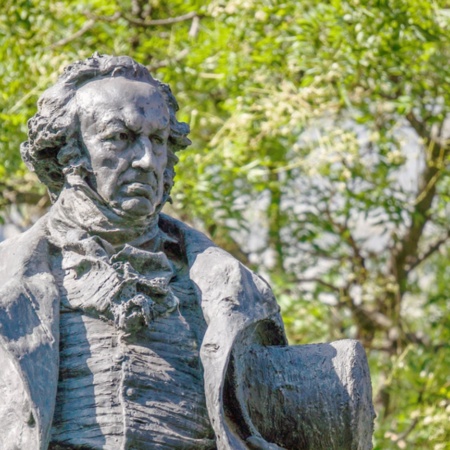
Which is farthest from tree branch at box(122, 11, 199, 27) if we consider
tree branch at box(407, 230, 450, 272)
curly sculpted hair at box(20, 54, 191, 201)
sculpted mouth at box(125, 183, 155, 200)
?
sculpted mouth at box(125, 183, 155, 200)

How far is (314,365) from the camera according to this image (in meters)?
6.10

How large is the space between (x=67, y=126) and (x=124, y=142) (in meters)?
0.22

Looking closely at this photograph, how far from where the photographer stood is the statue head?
20.1ft

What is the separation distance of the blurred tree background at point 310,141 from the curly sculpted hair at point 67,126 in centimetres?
594

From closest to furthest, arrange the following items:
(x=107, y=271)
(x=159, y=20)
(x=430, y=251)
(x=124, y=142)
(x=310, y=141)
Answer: (x=107, y=271) < (x=124, y=142) < (x=310, y=141) < (x=159, y=20) < (x=430, y=251)

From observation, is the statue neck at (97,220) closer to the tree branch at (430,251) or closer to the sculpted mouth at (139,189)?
the sculpted mouth at (139,189)

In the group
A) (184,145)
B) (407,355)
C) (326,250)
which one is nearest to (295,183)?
(326,250)

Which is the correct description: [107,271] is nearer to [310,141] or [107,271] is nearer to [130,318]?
[130,318]

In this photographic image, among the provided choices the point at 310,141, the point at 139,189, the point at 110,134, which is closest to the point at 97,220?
the point at 139,189

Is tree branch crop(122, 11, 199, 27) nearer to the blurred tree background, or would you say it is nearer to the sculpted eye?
the blurred tree background

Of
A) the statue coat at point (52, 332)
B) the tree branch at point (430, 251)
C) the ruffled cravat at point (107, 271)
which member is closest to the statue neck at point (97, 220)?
the ruffled cravat at point (107, 271)

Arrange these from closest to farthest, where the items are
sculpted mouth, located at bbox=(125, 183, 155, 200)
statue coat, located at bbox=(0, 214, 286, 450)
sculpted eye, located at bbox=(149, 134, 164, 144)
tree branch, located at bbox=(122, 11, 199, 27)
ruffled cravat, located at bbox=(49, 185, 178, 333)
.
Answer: statue coat, located at bbox=(0, 214, 286, 450) < ruffled cravat, located at bbox=(49, 185, 178, 333) < sculpted mouth, located at bbox=(125, 183, 155, 200) < sculpted eye, located at bbox=(149, 134, 164, 144) < tree branch, located at bbox=(122, 11, 199, 27)

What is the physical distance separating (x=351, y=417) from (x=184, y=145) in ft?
3.88

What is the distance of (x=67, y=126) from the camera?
20.4 ft
